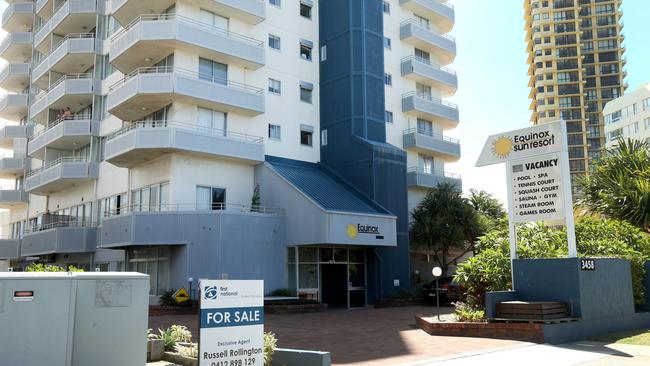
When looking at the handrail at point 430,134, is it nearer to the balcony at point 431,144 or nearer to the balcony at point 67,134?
the balcony at point 431,144

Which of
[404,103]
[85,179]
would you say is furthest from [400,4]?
[85,179]

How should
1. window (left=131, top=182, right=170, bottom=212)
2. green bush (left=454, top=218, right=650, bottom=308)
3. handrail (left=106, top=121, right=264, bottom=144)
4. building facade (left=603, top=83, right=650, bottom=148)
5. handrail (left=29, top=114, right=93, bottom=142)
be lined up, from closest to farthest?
green bush (left=454, top=218, right=650, bottom=308) < handrail (left=106, top=121, right=264, bottom=144) < window (left=131, top=182, right=170, bottom=212) < handrail (left=29, top=114, right=93, bottom=142) < building facade (left=603, top=83, right=650, bottom=148)

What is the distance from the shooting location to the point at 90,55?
3975 centimetres

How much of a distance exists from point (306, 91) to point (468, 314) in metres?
23.2

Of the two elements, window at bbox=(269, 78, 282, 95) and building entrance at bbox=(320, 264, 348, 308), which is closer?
building entrance at bbox=(320, 264, 348, 308)

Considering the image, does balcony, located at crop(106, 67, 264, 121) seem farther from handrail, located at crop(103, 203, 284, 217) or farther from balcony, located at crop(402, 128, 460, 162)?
balcony, located at crop(402, 128, 460, 162)

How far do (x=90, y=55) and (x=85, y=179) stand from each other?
842cm

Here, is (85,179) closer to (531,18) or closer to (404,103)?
(404,103)

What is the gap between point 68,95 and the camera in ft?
129

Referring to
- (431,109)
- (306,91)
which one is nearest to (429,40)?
(431,109)

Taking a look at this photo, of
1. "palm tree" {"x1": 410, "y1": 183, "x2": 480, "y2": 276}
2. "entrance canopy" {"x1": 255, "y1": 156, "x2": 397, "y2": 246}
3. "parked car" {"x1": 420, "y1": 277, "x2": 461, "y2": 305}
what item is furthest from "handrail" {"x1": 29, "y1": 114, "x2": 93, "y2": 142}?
"parked car" {"x1": 420, "y1": 277, "x2": 461, "y2": 305}

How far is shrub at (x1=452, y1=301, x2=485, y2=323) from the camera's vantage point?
16.4 m

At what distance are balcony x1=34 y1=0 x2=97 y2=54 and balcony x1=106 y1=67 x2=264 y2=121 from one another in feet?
31.5

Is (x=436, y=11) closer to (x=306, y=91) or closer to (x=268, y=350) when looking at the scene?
(x=306, y=91)
